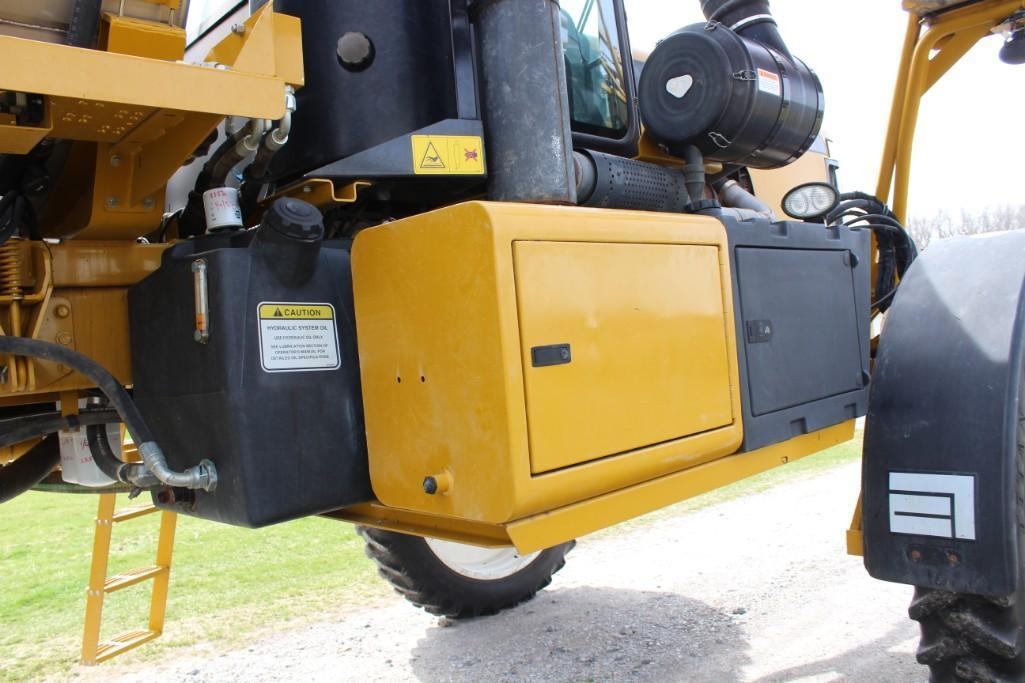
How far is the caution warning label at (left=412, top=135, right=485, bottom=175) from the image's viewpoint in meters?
1.99

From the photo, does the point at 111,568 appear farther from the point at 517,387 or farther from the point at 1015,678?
the point at 1015,678

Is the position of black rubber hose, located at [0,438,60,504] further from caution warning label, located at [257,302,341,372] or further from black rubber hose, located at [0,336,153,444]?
caution warning label, located at [257,302,341,372]

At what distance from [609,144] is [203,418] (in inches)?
55.1

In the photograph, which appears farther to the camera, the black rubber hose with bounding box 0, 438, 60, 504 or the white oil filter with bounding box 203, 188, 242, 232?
the black rubber hose with bounding box 0, 438, 60, 504

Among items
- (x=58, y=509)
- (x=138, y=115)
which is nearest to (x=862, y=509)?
(x=138, y=115)

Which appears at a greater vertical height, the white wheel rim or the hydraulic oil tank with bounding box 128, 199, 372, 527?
the hydraulic oil tank with bounding box 128, 199, 372, 527

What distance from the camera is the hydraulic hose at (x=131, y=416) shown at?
5.56 ft

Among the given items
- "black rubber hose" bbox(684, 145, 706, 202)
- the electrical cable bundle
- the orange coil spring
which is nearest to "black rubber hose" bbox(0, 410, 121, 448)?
the orange coil spring

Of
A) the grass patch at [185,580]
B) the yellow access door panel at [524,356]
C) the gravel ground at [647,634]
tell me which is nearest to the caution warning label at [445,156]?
the yellow access door panel at [524,356]

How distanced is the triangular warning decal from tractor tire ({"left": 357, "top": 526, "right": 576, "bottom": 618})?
1.80m

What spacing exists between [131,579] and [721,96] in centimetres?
245

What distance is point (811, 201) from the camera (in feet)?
9.24

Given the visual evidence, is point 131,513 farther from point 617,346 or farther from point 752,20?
point 752,20

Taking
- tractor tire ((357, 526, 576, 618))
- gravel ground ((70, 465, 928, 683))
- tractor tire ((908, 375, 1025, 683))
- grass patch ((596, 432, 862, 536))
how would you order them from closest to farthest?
tractor tire ((908, 375, 1025, 683)), gravel ground ((70, 465, 928, 683)), tractor tire ((357, 526, 576, 618)), grass patch ((596, 432, 862, 536))
